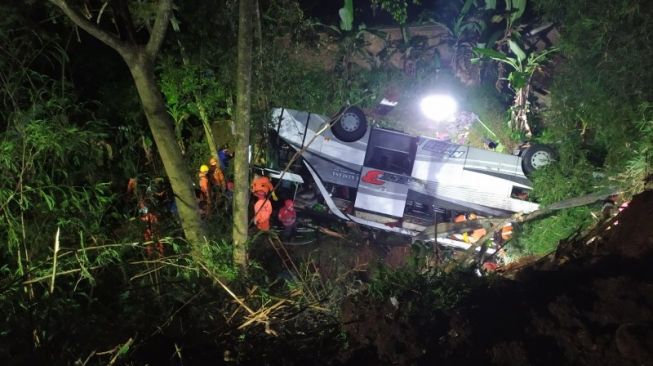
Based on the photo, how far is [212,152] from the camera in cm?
875

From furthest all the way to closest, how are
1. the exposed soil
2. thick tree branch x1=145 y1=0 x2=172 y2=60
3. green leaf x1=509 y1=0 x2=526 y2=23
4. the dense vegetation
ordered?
green leaf x1=509 y1=0 x2=526 y2=23, thick tree branch x1=145 y1=0 x2=172 y2=60, the dense vegetation, the exposed soil

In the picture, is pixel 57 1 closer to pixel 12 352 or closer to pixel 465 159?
pixel 12 352

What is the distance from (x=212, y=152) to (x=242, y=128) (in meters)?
4.55

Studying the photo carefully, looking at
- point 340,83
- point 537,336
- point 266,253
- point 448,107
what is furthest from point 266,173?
point 537,336

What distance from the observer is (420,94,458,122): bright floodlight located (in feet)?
31.6

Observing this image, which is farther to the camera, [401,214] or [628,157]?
[401,214]

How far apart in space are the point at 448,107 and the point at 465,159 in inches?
66.1

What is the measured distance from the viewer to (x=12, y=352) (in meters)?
2.34

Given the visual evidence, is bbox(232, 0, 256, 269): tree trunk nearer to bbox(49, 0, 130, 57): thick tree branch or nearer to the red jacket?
bbox(49, 0, 130, 57): thick tree branch

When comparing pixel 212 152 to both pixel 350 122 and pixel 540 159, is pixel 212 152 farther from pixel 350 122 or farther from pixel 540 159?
pixel 540 159

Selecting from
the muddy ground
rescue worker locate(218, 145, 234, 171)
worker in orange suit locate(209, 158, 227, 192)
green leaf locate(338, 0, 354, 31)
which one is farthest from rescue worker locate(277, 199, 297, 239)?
the muddy ground

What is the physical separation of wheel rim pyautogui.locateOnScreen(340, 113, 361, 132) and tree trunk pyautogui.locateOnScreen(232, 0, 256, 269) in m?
4.25

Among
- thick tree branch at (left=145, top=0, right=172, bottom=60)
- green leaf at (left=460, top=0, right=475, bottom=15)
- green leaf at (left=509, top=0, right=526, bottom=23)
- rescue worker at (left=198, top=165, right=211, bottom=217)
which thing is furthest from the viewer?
green leaf at (left=460, top=0, right=475, bottom=15)

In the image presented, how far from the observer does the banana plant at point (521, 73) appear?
31.2ft
